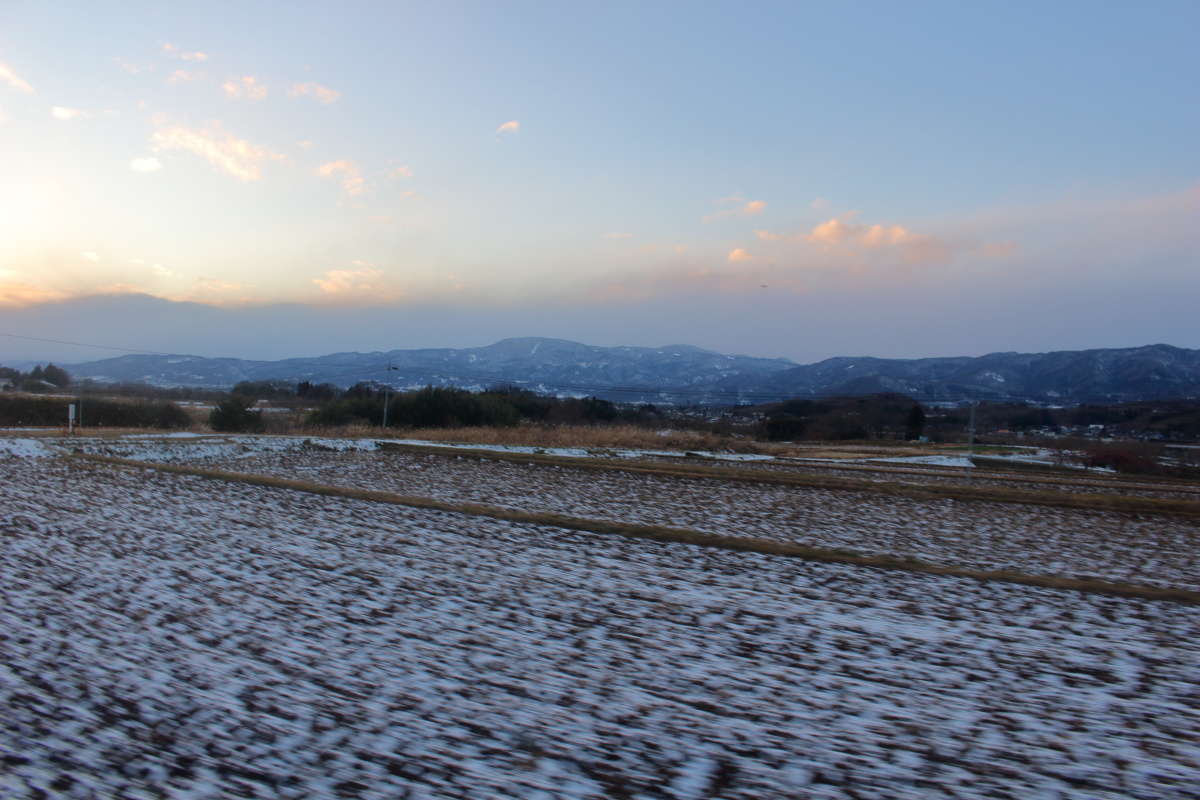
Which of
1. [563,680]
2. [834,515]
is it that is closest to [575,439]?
[834,515]

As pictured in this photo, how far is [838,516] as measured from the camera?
16828 mm

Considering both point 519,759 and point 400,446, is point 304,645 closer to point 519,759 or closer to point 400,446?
point 519,759

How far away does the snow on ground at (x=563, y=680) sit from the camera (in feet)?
14.5

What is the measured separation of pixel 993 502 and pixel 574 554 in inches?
628

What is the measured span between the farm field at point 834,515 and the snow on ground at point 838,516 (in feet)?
0.11

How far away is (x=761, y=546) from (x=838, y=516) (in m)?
5.64

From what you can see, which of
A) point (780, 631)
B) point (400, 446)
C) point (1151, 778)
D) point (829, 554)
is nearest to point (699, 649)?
point (780, 631)

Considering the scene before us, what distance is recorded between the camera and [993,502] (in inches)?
824

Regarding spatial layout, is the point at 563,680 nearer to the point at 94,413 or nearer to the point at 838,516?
the point at 838,516

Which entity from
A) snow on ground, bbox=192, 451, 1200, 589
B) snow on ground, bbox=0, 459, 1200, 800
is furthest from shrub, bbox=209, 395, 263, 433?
snow on ground, bbox=0, 459, 1200, 800

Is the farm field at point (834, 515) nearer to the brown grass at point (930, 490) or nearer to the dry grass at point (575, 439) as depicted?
the brown grass at point (930, 490)

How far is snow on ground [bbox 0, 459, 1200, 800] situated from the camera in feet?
14.5

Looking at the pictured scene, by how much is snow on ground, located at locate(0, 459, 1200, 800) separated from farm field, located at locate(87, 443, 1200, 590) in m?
3.19

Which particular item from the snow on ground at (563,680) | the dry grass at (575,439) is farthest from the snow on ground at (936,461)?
the snow on ground at (563,680)
